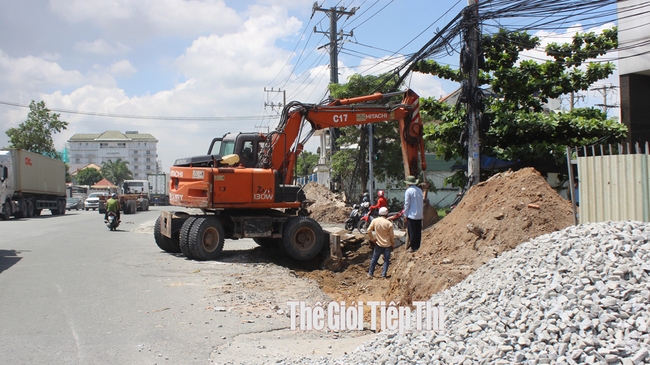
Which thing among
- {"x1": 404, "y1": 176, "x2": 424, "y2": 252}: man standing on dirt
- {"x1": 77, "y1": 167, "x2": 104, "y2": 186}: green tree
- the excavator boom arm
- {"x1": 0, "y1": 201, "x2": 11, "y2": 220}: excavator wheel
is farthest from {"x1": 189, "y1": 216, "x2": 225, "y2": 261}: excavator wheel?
{"x1": 77, "y1": 167, "x2": 104, "y2": 186}: green tree

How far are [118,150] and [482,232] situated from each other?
138m

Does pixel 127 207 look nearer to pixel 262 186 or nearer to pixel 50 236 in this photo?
pixel 50 236

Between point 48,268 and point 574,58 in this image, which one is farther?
point 574,58

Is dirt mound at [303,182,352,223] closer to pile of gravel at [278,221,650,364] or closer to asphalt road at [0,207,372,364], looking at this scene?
asphalt road at [0,207,372,364]

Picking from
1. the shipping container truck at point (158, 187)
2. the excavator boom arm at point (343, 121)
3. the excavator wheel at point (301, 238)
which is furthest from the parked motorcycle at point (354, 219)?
the shipping container truck at point (158, 187)

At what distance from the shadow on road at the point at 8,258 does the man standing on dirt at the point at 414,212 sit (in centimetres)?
809

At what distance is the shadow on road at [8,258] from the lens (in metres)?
11.4

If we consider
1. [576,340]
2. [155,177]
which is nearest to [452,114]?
[576,340]

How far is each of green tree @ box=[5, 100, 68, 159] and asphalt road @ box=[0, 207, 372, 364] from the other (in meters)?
46.4

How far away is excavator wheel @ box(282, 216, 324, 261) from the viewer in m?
13.6

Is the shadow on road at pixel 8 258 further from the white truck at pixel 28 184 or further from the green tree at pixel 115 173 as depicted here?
the green tree at pixel 115 173

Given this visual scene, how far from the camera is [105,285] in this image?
9.53m

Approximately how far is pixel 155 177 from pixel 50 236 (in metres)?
36.2

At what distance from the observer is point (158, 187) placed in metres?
54.4
